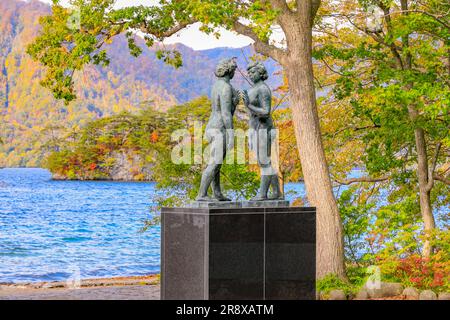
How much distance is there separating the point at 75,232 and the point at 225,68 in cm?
5733

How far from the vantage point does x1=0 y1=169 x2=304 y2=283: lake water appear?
1810 inches

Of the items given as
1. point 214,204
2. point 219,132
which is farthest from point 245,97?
point 214,204

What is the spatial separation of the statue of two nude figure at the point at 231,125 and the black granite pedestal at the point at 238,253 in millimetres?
454

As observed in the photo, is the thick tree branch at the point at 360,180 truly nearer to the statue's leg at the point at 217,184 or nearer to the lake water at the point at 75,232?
the lake water at the point at 75,232

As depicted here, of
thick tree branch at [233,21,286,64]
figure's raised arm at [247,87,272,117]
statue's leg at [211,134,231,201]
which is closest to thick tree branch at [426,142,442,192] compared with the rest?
thick tree branch at [233,21,286,64]

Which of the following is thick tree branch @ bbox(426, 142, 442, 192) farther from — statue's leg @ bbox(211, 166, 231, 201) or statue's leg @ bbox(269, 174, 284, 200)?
statue's leg @ bbox(211, 166, 231, 201)

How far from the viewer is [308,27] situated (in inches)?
627

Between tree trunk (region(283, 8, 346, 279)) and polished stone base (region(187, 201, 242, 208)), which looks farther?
tree trunk (region(283, 8, 346, 279))

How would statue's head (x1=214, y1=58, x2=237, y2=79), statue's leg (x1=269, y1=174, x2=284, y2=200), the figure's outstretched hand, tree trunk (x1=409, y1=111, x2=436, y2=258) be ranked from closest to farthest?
statue's head (x1=214, y1=58, x2=237, y2=79) < the figure's outstretched hand < statue's leg (x1=269, y1=174, x2=284, y2=200) < tree trunk (x1=409, y1=111, x2=436, y2=258)

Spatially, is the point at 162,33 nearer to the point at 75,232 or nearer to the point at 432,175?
the point at 432,175

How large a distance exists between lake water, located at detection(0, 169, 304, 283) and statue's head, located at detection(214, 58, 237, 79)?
13.9 m

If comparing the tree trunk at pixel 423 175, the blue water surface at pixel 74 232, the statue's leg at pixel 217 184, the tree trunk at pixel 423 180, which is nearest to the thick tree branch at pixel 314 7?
the tree trunk at pixel 423 175

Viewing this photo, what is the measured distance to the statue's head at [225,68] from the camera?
38.5ft
